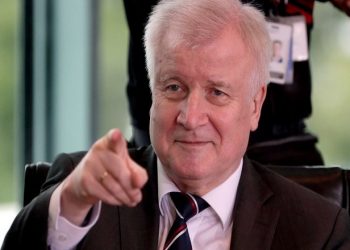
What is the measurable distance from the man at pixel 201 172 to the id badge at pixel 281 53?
28.7 inches

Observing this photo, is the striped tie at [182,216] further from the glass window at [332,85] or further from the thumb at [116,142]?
the glass window at [332,85]

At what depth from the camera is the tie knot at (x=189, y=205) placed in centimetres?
200

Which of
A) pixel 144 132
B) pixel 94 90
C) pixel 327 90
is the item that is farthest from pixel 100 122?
pixel 144 132

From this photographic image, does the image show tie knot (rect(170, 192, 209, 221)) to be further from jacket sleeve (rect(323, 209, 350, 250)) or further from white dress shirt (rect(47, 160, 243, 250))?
jacket sleeve (rect(323, 209, 350, 250))

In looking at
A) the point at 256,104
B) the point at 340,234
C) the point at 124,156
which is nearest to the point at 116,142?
the point at 124,156

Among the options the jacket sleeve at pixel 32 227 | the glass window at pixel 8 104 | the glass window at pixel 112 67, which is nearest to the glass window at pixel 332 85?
the glass window at pixel 112 67

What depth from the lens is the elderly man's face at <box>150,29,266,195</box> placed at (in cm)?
191

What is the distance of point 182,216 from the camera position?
6.53 ft

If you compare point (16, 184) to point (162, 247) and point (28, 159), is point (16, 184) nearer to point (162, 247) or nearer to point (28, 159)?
point (28, 159)

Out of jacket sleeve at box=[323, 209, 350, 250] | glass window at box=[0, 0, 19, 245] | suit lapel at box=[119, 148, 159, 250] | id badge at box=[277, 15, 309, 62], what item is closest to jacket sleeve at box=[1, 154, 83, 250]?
suit lapel at box=[119, 148, 159, 250]

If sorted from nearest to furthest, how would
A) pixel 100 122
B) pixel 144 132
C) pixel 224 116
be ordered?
pixel 224 116
pixel 144 132
pixel 100 122

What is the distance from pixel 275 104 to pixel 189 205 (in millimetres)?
907

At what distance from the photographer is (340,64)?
4.31 m

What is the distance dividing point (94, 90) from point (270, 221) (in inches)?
104
